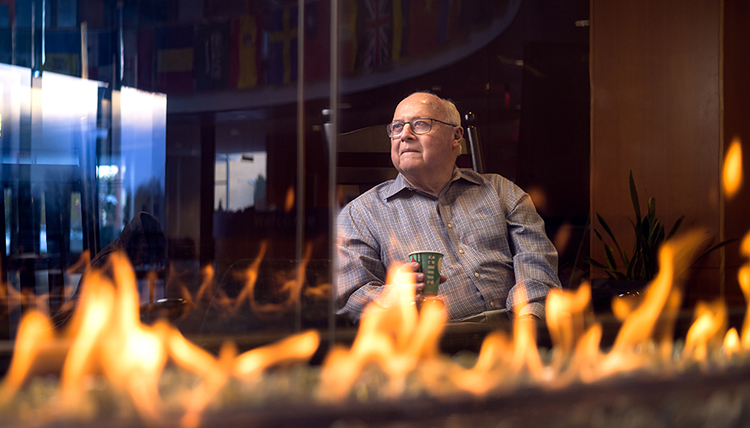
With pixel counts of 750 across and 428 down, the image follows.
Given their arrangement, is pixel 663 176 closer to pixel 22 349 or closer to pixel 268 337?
pixel 268 337

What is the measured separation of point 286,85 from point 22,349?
1477 millimetres

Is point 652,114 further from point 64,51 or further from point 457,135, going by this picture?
point 64,51

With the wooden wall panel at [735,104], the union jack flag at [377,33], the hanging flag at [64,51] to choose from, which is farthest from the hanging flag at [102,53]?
the wooden wall panel at [735,104]

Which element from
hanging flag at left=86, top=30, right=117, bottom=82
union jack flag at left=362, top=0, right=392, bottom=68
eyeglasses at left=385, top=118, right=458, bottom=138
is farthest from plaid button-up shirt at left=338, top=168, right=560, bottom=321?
hanging flag at left=86, top=30, right=117, bottom=82

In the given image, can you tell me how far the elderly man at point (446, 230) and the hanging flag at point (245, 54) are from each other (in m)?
0.57

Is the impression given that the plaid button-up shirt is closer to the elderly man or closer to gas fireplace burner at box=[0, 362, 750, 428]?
the elderly man

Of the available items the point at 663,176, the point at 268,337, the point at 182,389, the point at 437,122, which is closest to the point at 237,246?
the point at 437,122

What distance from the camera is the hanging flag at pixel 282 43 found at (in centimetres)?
207

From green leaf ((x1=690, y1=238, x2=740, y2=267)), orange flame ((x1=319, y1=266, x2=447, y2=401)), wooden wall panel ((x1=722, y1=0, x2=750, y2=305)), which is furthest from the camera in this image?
wooden wall panel ((x1=722, y1=0, x2=750, y2=305))

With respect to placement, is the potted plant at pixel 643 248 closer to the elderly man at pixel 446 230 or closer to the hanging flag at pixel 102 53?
the elderly man at pixel 446 230

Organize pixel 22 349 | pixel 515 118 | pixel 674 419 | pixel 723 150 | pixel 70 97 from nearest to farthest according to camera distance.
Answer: pixel 674 419, pixel 22 349, pixel 70 97, pixel 515 118, pixel 723 150

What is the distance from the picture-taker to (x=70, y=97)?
6.06ft

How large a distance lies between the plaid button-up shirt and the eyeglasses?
138mm

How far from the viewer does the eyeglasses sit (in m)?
1.81
